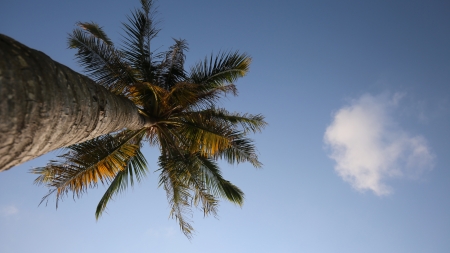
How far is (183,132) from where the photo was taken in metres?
7.54

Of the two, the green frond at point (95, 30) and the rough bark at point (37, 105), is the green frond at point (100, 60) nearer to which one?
the green frond at point (95, 30)

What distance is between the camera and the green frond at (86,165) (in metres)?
A: 5.39

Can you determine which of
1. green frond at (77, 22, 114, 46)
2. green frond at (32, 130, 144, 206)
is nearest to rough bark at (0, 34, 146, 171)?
green frond at (32, 130, 144, 206)

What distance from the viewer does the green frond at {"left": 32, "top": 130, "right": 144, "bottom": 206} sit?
5.39m

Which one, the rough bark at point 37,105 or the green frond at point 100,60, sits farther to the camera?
the green frond at point 100,60

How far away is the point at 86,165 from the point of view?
5.65 meters

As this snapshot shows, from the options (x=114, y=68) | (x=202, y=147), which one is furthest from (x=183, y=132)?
(x=114, y=68)

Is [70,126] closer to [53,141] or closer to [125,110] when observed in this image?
[53,141]

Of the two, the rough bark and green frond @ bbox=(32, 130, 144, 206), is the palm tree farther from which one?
the rough bark

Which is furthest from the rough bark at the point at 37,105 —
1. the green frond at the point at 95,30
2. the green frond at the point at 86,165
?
the green frond at the point at 95,30

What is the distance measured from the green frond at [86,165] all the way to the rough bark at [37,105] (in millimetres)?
2401

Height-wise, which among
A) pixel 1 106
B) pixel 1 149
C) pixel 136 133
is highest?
pixel 136 133

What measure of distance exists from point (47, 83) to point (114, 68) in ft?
15.0

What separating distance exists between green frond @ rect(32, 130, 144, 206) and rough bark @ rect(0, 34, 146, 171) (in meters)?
2.40
